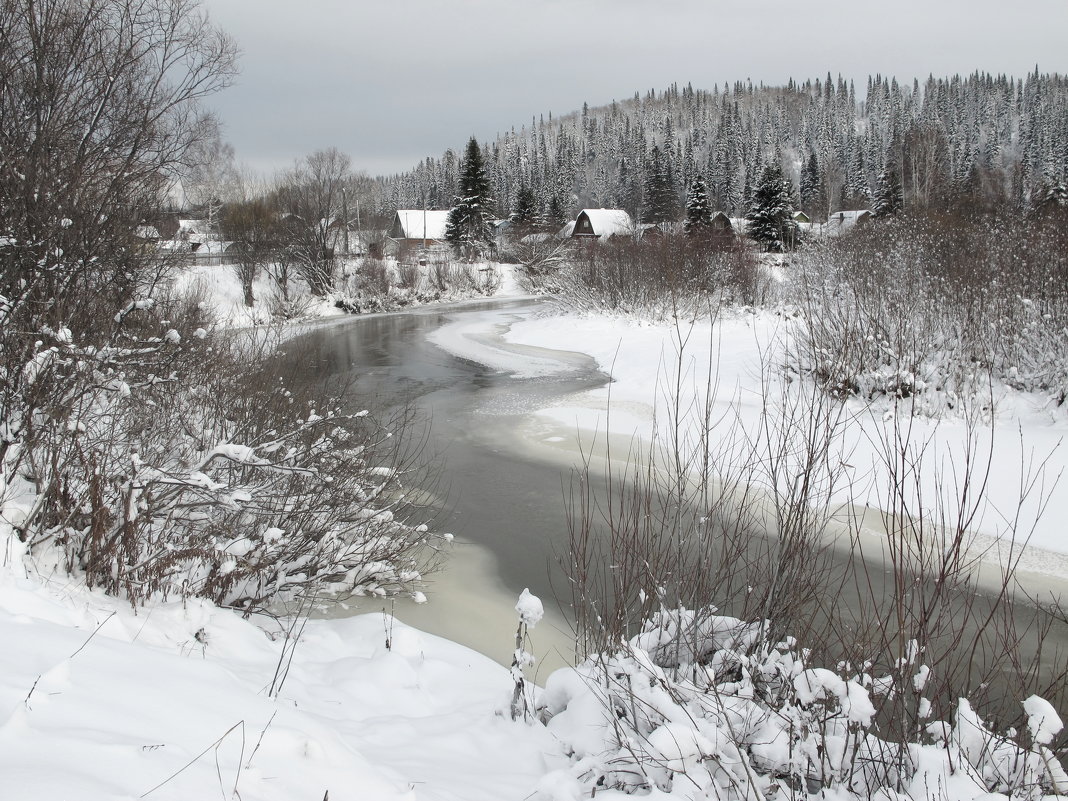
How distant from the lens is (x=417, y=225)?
72.9 metres

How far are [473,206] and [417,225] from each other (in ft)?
69.8

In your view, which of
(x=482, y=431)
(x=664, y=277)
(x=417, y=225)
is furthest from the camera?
(x=417, y=225)

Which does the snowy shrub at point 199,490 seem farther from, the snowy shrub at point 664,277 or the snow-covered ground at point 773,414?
the snowy shrub at point 664,277

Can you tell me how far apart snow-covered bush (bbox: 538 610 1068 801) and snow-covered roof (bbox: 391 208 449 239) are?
70.7 m

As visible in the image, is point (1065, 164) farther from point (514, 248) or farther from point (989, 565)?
point (989, 565)

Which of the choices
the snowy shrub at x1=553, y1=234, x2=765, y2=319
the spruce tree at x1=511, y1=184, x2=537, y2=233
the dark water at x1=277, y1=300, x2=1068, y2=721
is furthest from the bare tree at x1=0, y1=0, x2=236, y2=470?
the spruce tree at x1=511, y1=184, x2=537, y2=233

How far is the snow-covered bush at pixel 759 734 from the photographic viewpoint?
2.52m

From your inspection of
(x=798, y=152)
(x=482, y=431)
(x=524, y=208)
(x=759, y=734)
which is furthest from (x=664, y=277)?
(x=798, y=152)

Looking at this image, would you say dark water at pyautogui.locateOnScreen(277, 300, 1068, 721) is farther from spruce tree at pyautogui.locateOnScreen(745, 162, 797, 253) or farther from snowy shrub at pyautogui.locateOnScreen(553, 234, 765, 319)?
spruce tree at pyautogui.locateOnScreen(745, 162, 797, 253)

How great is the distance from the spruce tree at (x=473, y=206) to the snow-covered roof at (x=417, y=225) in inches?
685

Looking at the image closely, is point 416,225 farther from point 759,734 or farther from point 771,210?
point 759,734

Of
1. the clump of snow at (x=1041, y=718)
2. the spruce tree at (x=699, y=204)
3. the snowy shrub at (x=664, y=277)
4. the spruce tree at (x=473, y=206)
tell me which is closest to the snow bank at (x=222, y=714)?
the clump of snow at (x=1041, y=718)

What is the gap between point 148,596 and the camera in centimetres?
429

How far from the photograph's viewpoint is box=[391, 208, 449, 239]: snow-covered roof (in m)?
71.6
